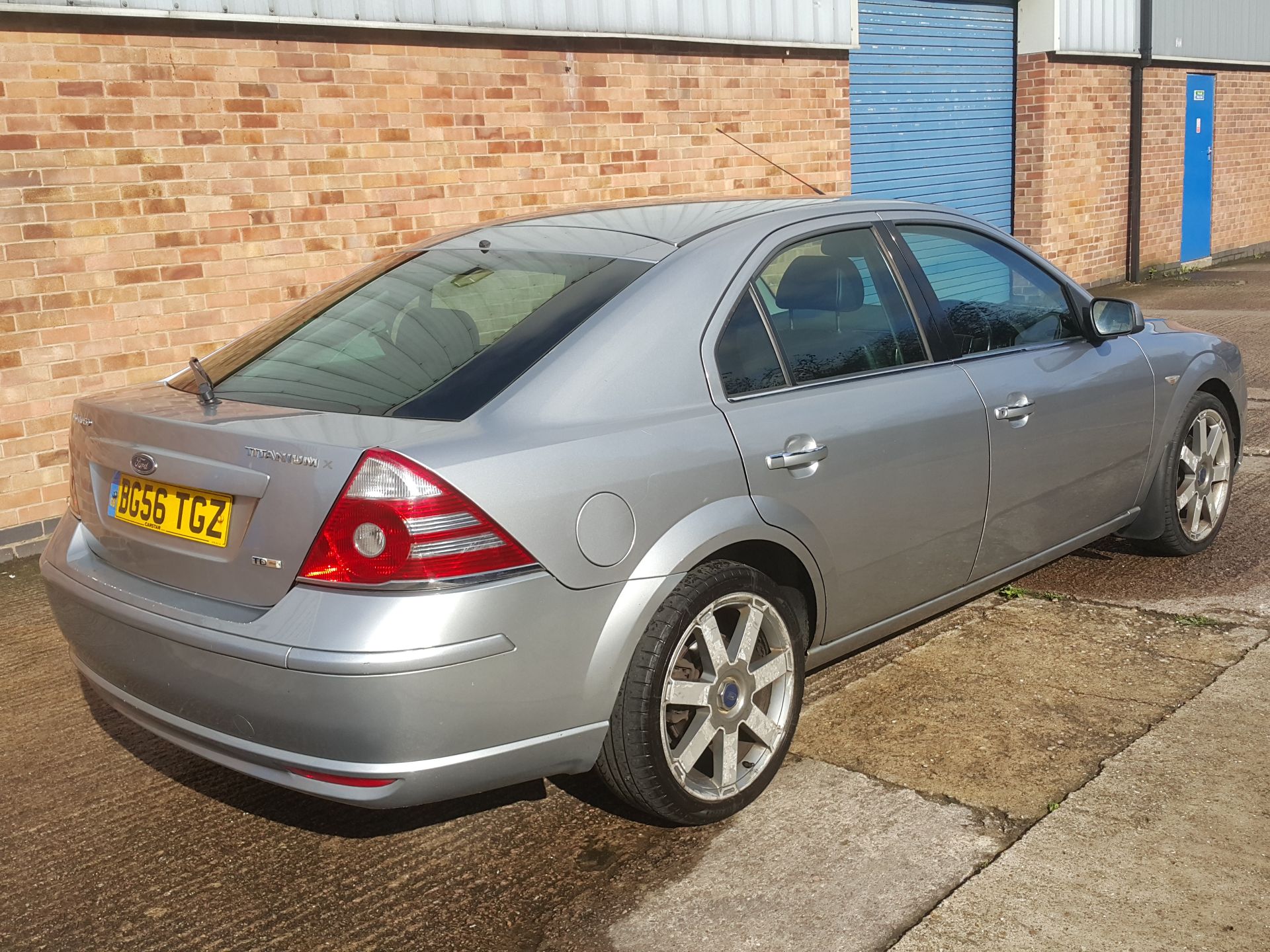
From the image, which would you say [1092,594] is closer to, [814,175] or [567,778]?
[567,778]

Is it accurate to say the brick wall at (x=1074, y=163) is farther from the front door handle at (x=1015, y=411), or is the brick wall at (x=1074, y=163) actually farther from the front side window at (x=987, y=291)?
the front door handle at (x=1015, y=411)

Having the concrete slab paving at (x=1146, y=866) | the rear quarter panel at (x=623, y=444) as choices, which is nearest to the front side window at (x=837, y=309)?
the rear quarter panel at (x=623, y=444)

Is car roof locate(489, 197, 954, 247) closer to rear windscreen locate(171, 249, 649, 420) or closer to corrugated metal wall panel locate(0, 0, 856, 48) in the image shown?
rear windscreen locate(171, 249, 649, 420)

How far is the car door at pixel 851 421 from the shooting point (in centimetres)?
338

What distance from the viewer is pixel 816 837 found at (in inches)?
126

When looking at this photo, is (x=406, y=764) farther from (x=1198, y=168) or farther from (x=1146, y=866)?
(x=1198, y=168)

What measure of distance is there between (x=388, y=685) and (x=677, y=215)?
1.83 metres

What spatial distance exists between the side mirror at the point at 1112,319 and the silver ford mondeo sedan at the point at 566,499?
321mm

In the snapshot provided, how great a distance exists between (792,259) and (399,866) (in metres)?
1.99

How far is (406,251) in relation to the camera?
4.04m

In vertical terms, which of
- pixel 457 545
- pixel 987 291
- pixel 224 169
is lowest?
pixel 457 545

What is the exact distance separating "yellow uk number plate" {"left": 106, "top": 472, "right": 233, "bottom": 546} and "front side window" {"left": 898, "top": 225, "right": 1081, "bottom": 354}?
2.31m

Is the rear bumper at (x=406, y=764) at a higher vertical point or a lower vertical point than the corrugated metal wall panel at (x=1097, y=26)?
lower

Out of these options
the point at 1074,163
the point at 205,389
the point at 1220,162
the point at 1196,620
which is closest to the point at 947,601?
the point at 1196,620
